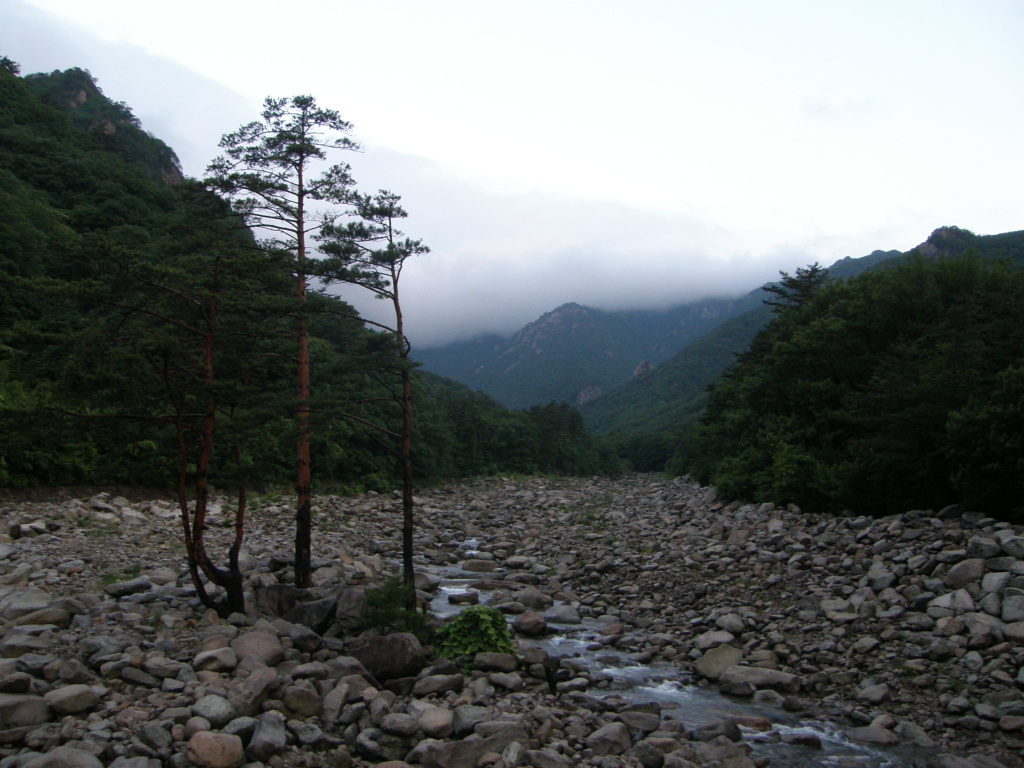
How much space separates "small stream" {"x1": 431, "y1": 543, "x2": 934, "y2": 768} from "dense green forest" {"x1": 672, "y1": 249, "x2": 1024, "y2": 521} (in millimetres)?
8050

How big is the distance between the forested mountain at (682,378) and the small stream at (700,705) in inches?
4592

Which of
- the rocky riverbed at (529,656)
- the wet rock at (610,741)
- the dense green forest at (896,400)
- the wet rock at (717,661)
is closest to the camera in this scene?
the rocky riverbed at (529,656)

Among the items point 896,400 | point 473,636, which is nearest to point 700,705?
point 473,636

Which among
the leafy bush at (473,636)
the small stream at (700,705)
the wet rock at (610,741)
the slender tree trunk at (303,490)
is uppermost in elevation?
the slender tree trunk at (303,490)

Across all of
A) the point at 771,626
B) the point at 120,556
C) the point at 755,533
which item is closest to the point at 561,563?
the point at 755,533

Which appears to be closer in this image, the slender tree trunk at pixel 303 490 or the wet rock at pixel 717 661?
the wet rock at pixel 717 661

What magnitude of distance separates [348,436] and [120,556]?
23.0 m

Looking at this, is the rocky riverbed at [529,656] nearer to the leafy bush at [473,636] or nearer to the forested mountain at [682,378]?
the leafy bush at [473,636]

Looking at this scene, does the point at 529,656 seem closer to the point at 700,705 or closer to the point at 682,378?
the point at 700,705

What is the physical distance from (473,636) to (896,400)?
13.9m

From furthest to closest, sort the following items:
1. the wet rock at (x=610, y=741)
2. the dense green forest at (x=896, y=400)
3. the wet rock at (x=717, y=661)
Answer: the dense green forest at (x=896, y=400) < the wet rock at (x=717, y=661) < the wet rock at (x=610, y=741)

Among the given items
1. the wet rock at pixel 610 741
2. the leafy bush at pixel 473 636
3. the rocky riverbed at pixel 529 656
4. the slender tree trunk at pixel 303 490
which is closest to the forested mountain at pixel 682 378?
the rocky riverbed at pixel 529 656

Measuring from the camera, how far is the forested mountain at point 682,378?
457ft

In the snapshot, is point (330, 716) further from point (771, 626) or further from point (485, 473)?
point (485, 473)
